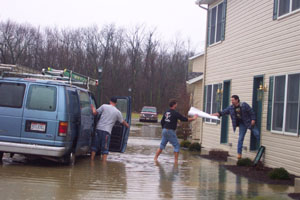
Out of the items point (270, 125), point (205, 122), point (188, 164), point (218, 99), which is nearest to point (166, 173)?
point (188, 164)

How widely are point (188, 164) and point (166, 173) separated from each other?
219cm

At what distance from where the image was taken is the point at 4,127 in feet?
31.6

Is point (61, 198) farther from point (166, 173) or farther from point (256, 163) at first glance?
point (256, 163)

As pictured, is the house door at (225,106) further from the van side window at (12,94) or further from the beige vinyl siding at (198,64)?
the van side window at (12,94)

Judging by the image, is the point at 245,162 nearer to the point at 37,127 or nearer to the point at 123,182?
the point at 123,182

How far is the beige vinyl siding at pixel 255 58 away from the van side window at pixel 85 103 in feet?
15.6

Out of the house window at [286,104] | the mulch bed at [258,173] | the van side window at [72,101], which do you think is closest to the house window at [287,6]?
the house window at [286,104]

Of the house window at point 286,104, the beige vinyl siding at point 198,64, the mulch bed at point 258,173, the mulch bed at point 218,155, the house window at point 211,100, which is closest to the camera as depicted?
the mulch bed at point 258,173

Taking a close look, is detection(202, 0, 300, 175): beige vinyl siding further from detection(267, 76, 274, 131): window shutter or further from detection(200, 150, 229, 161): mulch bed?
detection(200, 150, 229, 161): mulch bed

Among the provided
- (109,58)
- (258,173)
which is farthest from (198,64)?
(109,58)

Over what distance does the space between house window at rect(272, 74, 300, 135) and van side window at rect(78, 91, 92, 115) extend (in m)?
4.81

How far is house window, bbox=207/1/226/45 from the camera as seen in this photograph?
618 inches

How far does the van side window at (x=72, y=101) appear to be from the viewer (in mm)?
9899

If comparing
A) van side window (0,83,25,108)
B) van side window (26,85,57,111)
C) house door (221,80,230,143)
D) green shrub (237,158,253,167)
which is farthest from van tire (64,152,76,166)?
house door (221,80,230,143)
